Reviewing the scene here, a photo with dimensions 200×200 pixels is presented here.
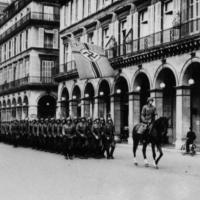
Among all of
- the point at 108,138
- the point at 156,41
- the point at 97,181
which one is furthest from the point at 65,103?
the point at 97,181

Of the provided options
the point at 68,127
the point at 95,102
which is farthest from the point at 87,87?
the point at 68,127

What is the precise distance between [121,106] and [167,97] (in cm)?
558

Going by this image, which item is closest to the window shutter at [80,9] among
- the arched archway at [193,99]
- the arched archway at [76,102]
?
the arched archway at [76,102]

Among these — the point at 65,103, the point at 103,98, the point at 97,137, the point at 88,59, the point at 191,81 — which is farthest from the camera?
the point at 65,103

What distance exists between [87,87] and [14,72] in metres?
22.2

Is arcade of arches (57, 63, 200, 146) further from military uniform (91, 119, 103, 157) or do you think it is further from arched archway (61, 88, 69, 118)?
military uniform (91, 119, 103, 157)

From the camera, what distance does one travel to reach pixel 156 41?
96.6 feet

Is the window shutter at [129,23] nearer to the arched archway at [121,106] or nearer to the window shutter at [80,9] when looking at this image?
the arched archway at [121,106]

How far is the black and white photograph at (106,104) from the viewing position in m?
12.9

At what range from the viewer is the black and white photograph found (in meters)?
12.9

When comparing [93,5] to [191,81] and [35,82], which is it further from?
[35,82]

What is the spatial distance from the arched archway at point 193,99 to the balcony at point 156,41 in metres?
1.94

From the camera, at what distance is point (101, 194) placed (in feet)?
34.5

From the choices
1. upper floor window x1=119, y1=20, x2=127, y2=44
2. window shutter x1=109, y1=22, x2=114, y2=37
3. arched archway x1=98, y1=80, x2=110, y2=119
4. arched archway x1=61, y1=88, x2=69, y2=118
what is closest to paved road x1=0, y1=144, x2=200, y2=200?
upper floor window x1=119, y1=20, x2=127, y2=44
